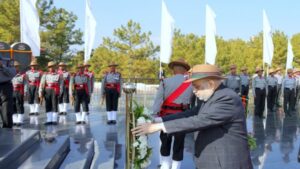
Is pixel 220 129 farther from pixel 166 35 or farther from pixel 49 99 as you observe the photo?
pixel 166 35

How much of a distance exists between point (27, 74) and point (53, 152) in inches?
302

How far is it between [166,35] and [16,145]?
1021cm

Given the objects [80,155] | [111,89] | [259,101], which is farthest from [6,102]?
[259,101]

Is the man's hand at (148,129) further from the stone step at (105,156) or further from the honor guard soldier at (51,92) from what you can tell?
the honor guard soldier at (51,92)

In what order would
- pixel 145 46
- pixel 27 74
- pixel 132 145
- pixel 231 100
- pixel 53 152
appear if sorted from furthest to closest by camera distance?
1. pixel 145 46
2. pixel 27 74
3. pixel 53 152
4. pixel 132 145
5. pixel 231 100

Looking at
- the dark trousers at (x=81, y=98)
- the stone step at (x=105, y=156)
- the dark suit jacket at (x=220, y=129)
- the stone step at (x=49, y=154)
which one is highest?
the dark suit jacket at (x=220, y=129)

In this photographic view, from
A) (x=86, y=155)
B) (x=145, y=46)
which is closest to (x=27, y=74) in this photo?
(x=86, y=155)

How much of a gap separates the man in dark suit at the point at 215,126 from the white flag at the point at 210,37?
43.9 ft

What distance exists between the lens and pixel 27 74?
12562 millimetres

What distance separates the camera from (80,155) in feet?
20.1

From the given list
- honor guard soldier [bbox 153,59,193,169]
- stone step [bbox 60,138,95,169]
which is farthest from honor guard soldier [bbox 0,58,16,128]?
honor guard soldier [bbox 153,59,193,169]

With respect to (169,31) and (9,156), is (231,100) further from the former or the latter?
(169,31)

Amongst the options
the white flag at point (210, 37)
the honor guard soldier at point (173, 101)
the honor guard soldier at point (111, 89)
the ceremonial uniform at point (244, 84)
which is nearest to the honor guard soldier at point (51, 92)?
the honor guard soldier at point (111, 89)

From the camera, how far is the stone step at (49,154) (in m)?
4.86
